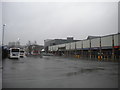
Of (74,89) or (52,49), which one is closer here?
(74,89)

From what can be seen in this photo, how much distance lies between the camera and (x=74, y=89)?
926cm

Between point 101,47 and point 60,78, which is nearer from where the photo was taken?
point 60,78

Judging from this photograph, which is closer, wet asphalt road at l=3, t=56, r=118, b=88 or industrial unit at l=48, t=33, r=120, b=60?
wet asphalt road at l=3, t=56, r=118, b=88

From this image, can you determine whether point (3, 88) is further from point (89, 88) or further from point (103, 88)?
point (103, 88)

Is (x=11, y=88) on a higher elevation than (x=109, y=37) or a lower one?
lower

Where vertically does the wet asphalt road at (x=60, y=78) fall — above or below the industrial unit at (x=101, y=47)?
below

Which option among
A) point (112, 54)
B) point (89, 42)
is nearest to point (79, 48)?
point (89, 42)

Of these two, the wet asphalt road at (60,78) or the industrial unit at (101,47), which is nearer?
the wet asphalt road at (60,78)

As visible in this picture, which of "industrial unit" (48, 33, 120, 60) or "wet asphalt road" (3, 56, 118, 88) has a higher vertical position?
"industrial unit" (48, 33, 120, 60)

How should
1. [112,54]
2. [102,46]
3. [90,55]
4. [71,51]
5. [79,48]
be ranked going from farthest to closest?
[71,51], [79,48], [90,55], [102,46], [112,54]

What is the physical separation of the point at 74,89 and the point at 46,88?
5.04ft

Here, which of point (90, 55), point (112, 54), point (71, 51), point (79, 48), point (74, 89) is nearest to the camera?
point (74, 89)

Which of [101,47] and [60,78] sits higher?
[101,47]

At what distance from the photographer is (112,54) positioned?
47.7 metres
